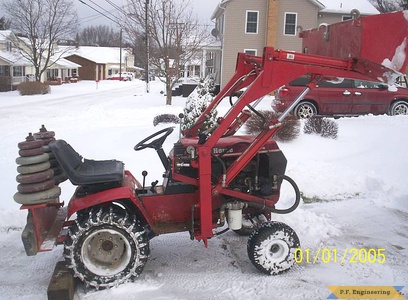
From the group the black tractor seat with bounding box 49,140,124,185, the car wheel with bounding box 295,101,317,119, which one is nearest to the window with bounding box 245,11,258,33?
the car wheel with bounding box 295,101,317,119

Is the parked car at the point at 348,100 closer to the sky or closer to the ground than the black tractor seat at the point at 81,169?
closer to the sky

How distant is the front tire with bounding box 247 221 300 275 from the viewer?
393 centimetres

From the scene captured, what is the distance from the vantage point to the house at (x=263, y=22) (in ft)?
78.5

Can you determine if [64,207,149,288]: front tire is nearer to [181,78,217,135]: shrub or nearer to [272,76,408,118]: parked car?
[181,78,217,135]: shrub

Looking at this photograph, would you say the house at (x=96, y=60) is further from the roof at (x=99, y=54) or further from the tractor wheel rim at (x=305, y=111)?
the tractor wheel rim at (x=305, y=111)

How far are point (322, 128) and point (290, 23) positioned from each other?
17070 millimetres

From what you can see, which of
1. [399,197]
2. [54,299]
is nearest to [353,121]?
[399,197]

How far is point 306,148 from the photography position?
27.9ft

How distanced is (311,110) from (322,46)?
8.55 meters

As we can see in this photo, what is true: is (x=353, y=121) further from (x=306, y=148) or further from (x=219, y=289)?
(x=219, y=289)

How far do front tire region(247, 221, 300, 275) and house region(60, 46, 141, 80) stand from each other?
51.9 metres

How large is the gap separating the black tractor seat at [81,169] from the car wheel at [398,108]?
11.3m
